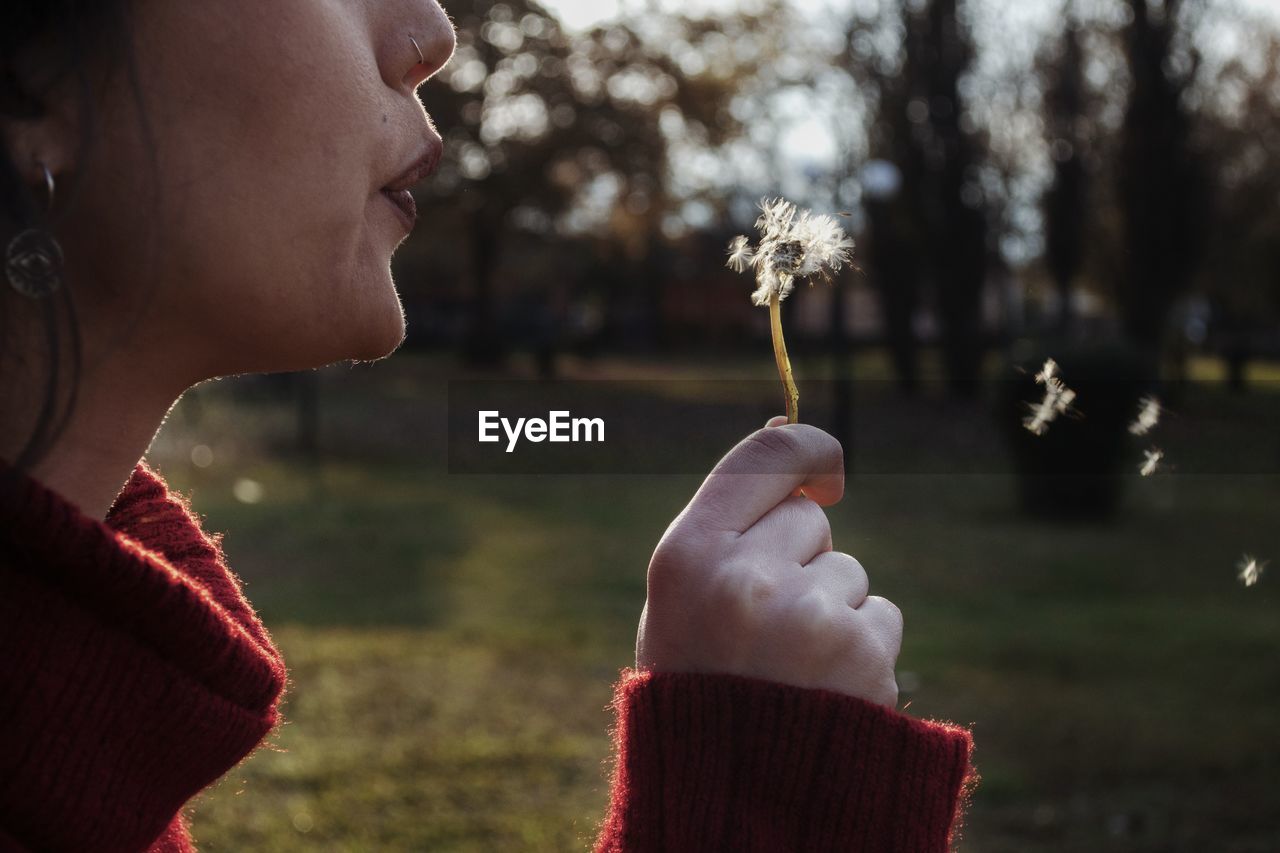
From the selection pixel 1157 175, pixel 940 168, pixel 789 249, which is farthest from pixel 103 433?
pixel 940 168

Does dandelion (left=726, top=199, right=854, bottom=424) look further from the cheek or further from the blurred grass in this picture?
the blurred grass

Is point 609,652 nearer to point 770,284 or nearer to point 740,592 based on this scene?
point 770,284

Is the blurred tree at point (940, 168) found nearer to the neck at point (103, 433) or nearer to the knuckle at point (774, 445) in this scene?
the knuckle at point (774, 445)

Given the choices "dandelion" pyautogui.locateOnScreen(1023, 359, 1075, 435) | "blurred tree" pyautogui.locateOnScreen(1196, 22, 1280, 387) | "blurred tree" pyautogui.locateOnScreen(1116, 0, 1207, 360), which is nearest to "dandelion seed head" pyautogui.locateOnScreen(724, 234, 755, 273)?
"dandelion" pyautogui.locateOnScreen(1023, 359, 1075, 435)

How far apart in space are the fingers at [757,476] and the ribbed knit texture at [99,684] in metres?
0.54

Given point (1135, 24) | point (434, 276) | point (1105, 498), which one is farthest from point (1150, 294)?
point (434, 276)

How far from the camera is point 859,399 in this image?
931 inches

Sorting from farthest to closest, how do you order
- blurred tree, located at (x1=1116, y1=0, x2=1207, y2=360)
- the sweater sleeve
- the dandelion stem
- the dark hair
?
blurred tree, located at (x1=1116, y1=0, x2=1207, y2=360) → the dandelion stem → the sweater sleeve → the dark hair

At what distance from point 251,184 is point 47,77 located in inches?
8.2

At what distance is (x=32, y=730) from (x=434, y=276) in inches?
1887

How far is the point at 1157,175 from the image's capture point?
19.7 metres

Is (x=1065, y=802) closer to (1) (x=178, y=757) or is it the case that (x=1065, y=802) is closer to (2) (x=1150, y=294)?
(1) (x=178, y=757)

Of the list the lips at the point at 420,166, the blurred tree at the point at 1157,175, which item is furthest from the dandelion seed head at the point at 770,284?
the blurred tree at the point at 1157,175

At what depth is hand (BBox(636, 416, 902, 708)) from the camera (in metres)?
1.38
